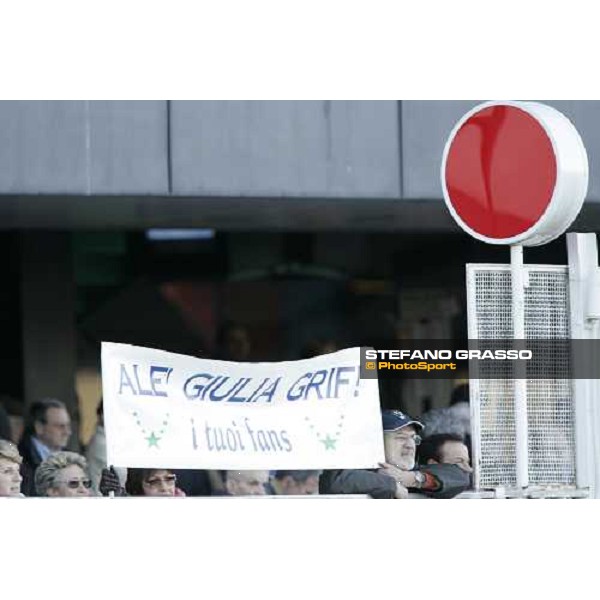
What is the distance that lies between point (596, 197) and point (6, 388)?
6.17 metres

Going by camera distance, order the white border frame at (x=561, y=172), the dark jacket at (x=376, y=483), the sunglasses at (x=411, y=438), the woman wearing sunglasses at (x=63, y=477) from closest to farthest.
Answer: the white border frame at (x=561, y=172) < the dark jacket at (x=376, y=483) < the sunglasses at (x=411, y=438) < the woman wearing sunglasses at (x=63, y=477)

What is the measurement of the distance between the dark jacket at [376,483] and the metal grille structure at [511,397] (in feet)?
0.68

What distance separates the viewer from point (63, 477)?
664 cm

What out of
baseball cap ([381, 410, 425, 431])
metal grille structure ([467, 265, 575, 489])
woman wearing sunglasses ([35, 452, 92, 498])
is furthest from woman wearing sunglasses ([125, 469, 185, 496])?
metal grille structure ([467, 265, 575, 489])

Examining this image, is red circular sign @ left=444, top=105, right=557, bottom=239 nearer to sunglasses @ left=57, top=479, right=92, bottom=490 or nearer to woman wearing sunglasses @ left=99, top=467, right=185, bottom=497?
woman wearing sunglasses @ left=99, top=467, right=185, bottom=497

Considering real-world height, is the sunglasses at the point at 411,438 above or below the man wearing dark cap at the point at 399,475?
above

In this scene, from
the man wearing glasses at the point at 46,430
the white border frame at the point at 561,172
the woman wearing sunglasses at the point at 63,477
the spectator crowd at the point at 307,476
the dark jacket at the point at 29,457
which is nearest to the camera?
the white border frame at the point at 561,172

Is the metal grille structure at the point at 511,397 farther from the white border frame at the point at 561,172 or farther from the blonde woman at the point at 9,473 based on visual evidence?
the blonde woman at the point at 9,473

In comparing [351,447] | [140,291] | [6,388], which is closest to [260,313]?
[140,291]

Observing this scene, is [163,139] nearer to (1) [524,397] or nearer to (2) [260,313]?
(1) [524,397]

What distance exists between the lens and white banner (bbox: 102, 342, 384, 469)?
607cm

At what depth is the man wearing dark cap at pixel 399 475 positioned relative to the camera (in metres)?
5.98

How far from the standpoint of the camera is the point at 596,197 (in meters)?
11.1

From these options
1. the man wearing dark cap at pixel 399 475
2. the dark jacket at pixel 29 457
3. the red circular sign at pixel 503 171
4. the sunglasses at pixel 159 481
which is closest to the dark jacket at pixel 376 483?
the man wearing dark cap at pixel 399 475
